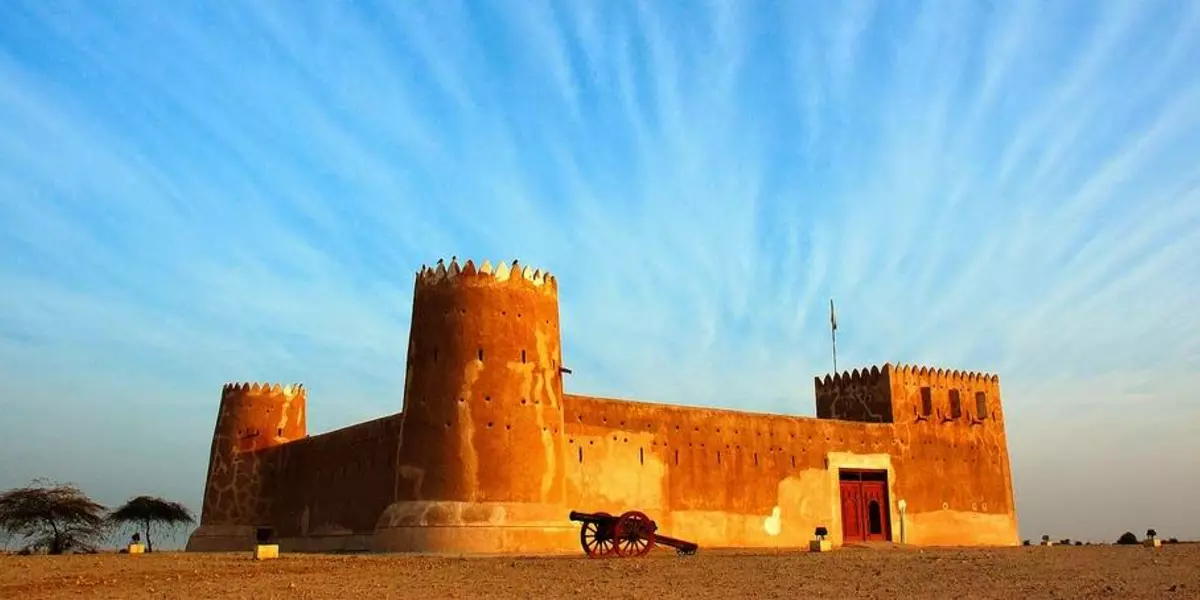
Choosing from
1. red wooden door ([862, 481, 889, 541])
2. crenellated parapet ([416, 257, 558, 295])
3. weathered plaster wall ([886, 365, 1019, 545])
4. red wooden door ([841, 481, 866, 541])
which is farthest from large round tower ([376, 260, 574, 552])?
weathered plaster wall ([886, 365, 1019, 545])

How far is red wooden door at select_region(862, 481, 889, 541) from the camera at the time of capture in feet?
90.6

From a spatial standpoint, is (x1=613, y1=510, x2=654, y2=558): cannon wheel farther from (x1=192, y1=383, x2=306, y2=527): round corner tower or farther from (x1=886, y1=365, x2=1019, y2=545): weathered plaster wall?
(x1=192, y1=383, x2=306, y2=527): round corner tower

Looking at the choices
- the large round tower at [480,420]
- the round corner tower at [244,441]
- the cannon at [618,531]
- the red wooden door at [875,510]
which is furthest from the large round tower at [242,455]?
the red wooden door at [875,510]

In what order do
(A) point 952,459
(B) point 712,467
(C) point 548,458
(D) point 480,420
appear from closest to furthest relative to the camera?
1. (D) point 480,420
2. (C) point 548,458
3. (B) point 712,467
4. (A) point 952,459

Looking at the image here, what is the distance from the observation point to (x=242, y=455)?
100 ft

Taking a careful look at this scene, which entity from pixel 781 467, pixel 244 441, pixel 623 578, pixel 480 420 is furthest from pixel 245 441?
pixel 623 578

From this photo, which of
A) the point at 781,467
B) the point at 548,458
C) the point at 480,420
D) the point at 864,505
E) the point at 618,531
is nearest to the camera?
the point at 618,531

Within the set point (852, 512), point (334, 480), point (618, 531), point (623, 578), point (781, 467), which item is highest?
point (781, 467)

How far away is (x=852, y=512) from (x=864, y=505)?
51cm

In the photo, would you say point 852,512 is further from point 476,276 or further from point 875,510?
point 476,276

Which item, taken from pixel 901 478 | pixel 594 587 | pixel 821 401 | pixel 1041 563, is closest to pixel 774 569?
pixel 594 587

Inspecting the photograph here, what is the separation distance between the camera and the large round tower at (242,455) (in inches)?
1174

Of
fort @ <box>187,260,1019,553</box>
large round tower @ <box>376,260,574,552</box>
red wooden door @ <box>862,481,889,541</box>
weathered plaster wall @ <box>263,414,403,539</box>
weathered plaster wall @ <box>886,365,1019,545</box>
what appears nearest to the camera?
large round tower @ <box>376,260,574,552</box>

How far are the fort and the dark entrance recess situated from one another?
4 centimetres
